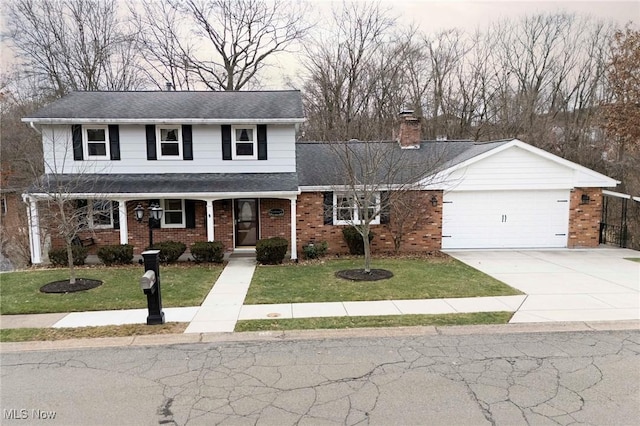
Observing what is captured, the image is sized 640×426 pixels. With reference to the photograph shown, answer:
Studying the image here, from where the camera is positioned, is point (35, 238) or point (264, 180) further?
point (264, 180)

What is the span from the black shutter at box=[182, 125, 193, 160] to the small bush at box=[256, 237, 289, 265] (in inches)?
174

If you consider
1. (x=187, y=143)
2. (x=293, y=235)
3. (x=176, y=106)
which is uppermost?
(x=176, y=106)

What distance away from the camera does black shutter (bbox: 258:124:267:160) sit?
14602 millimetres

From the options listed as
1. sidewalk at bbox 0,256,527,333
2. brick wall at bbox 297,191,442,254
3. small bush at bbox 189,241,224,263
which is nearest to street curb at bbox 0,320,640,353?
sidewalk at bbox 0,256,527,333

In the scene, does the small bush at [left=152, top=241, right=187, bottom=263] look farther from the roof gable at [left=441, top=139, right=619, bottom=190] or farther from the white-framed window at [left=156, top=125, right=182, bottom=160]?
the roof gable at [left=441, top=139, right=619, bottom=190]

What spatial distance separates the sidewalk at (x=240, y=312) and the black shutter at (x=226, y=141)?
6.99 meters

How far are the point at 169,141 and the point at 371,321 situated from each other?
10.7 meters

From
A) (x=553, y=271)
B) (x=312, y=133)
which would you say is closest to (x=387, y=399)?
(x=553, y=271)

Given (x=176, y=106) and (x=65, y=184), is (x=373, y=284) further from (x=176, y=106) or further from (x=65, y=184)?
(x=65, y=184)

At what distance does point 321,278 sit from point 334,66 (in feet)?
71.1

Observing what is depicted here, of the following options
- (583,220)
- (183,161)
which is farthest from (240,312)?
(583,220)

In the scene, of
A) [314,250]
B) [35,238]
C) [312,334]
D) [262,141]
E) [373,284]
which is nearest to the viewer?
[312,334]

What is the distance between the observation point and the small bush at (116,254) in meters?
12.8

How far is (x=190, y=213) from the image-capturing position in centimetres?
1470
